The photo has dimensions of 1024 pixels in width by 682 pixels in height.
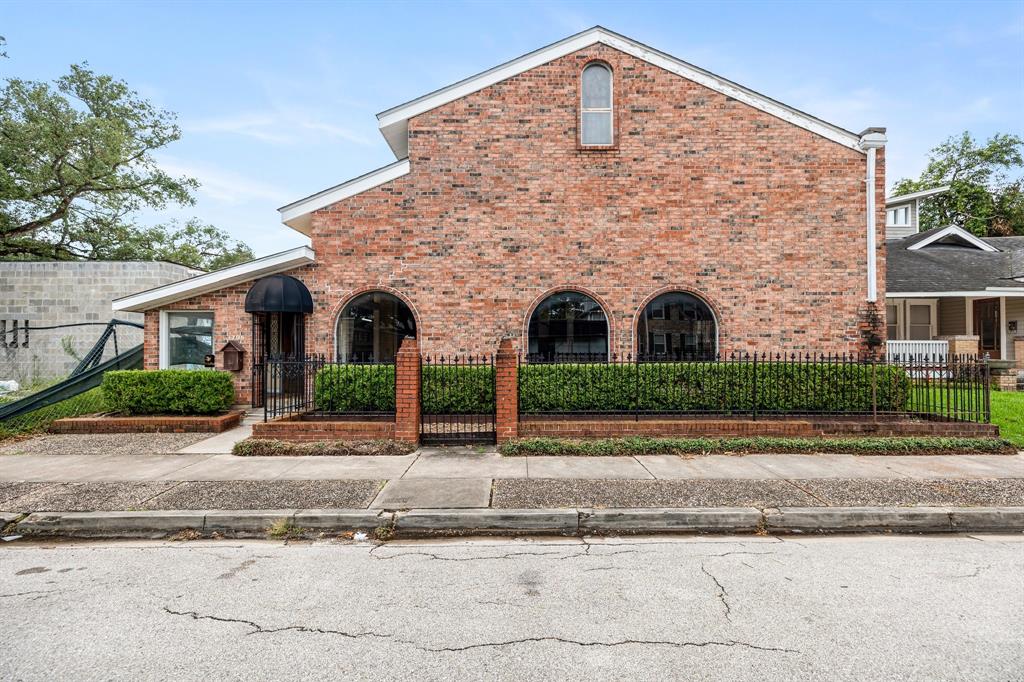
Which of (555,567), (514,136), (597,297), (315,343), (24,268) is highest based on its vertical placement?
(514,136)

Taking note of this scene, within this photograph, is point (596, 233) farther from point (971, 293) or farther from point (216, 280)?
point (971, 293)

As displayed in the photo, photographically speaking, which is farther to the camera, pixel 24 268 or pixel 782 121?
pixel 24 268

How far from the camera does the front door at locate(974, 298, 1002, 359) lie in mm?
18906

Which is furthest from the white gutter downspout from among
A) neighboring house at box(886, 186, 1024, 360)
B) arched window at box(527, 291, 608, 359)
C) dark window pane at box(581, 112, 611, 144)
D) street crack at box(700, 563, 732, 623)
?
street crack at box(700, 563, 732, 623)

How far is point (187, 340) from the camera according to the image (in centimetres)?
1219

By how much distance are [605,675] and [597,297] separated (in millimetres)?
9658

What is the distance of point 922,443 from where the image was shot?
810cm

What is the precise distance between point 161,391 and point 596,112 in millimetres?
10874

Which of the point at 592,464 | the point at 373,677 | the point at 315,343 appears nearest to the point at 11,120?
the point at 315,343

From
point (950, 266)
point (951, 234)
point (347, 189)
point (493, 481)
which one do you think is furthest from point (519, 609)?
point (951, 234)

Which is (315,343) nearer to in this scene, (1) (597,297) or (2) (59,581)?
(1) (597,297)

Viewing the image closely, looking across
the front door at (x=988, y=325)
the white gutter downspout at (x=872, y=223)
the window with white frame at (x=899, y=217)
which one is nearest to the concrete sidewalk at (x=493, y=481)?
the white gutter downspout at (x=872, y=223)

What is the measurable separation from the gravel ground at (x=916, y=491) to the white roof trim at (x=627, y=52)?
855 cm

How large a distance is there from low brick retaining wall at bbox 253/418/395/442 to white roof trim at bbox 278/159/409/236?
17.9 ft
